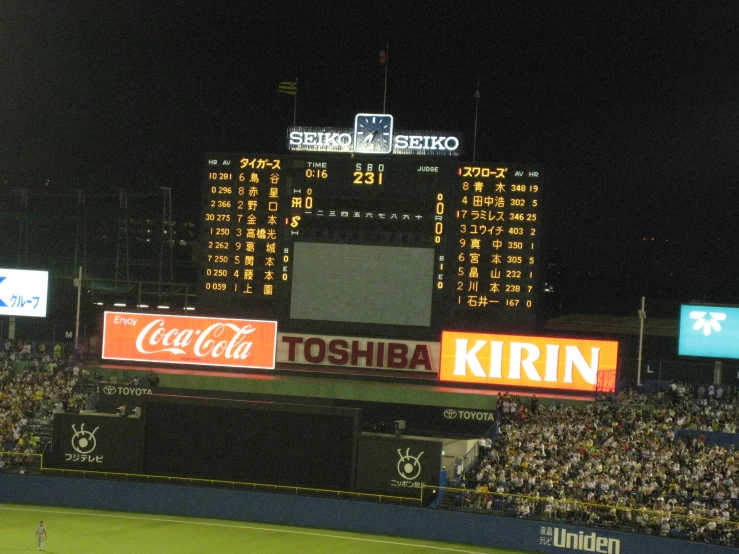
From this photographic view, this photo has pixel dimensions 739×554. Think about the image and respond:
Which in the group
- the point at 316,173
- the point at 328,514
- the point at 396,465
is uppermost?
the point at 316,173

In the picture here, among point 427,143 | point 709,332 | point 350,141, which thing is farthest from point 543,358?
point 350,141

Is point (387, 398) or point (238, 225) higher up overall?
point (238, 225)

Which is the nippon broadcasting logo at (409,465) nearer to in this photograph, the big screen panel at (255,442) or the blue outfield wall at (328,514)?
the blue outfield wall at (328,514)

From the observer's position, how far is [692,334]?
1403 inches

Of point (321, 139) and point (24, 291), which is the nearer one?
point (321, 139)

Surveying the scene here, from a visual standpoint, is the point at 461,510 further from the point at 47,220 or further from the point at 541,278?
the point at 47,220

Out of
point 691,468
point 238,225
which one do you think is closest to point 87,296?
point 238,225

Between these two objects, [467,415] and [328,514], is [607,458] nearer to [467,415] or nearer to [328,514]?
[328,514]

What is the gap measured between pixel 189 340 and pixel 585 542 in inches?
776

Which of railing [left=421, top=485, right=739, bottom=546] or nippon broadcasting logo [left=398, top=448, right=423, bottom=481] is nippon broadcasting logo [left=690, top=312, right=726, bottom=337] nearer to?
railing [left=421, top=485, right=739, bottom=546]

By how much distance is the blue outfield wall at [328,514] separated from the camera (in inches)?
1008

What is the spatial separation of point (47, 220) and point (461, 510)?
43657mm

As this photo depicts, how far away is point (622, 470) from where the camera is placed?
89.2 ft

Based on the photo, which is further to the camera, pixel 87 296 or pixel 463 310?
pixel 87 296
